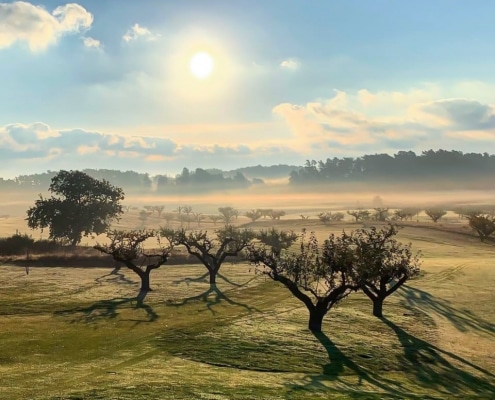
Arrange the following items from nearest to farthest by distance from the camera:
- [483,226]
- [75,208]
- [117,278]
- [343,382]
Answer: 1. [343,382]
2. [117,278]
3. [75,208]
4. [483,226]

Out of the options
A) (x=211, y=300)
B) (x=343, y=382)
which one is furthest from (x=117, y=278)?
(x=343, y=382)

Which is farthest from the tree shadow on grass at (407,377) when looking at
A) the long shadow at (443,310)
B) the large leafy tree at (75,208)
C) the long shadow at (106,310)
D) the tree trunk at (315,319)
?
the large leafy tree at (75,208)

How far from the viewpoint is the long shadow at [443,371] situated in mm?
28312

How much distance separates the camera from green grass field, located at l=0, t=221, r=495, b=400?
2505 cm

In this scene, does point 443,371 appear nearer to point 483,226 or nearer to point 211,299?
point 211,299

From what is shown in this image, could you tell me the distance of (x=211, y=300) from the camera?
48938mm

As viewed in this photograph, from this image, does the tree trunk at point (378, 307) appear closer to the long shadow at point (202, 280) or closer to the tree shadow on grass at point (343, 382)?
the tree shadow on grass at point (343, 382)

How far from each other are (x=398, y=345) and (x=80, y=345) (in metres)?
22.9

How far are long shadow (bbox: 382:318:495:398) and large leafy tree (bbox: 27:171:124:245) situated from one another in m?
79.9

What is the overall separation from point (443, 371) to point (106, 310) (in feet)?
92.9

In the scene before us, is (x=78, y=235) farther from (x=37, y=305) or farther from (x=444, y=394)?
(x=444, y=394)

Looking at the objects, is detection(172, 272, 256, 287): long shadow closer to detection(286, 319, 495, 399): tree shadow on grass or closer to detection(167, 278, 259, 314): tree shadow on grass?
detection(167, 278, 259, 314): tree shadow on grass

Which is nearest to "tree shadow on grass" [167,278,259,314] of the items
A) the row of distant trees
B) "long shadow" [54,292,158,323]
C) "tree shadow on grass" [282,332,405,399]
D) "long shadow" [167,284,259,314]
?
"long shadow" [167,284,259,314]

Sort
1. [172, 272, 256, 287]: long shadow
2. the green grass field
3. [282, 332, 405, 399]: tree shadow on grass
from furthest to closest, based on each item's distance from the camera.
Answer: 1. [172, 272, 256, 287]: long shadow
2. [282, 332, 405, 399]: tree shadow on grass
3. the green grass field
